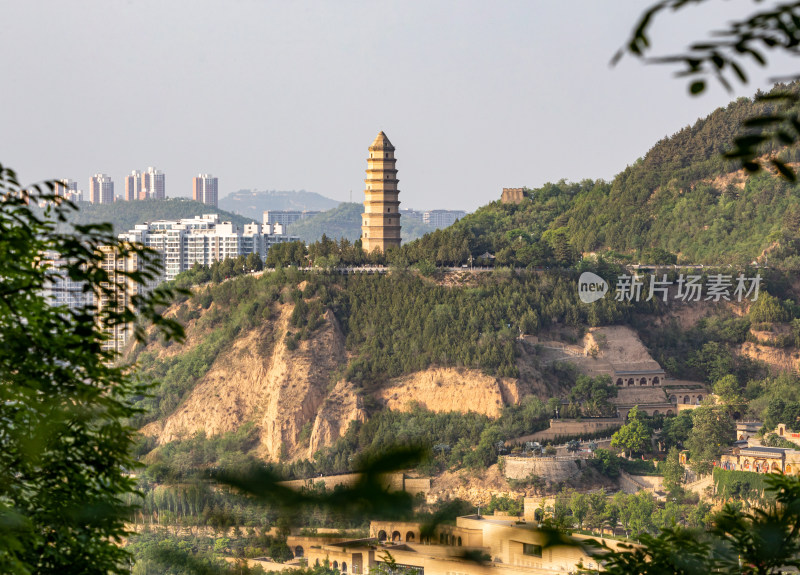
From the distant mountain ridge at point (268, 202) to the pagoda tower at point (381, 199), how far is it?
109977 millimetres

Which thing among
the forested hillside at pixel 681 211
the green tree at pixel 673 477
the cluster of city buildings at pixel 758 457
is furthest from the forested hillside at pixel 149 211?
the green tree at pixel 673 477

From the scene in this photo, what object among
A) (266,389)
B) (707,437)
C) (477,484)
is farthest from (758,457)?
(266,389)

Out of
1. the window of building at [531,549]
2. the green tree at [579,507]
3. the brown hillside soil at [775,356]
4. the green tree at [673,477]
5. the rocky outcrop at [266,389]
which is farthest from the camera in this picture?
the brown hillside soil at [775,356]

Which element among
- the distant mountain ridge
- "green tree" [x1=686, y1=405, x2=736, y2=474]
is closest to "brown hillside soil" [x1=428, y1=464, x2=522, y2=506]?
"green tree" [x1=686, y1=405, x2=736, y2=474]

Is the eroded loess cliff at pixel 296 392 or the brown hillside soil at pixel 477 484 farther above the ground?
the eroded loess cliff at pixel 296 392

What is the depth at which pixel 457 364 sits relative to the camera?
30.3 metres

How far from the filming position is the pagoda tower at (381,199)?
33281mm

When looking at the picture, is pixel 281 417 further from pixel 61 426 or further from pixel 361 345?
pixel 61 426

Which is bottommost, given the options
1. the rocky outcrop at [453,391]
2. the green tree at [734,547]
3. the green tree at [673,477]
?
the green tree at [673,477]

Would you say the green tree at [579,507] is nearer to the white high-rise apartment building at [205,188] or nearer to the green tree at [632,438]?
the green tree at [632,438]

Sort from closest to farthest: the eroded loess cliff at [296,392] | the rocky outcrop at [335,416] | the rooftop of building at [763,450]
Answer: the rooftop of building at [763,450]
the rocky outcrop at [335,416]
the eroded loess cliff at [296,392]

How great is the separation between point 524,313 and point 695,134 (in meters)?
14.0

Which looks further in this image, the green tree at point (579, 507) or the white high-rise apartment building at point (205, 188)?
the white high-rise apartment building at point (205, 188)

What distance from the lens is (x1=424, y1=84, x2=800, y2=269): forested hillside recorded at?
3803 cm
